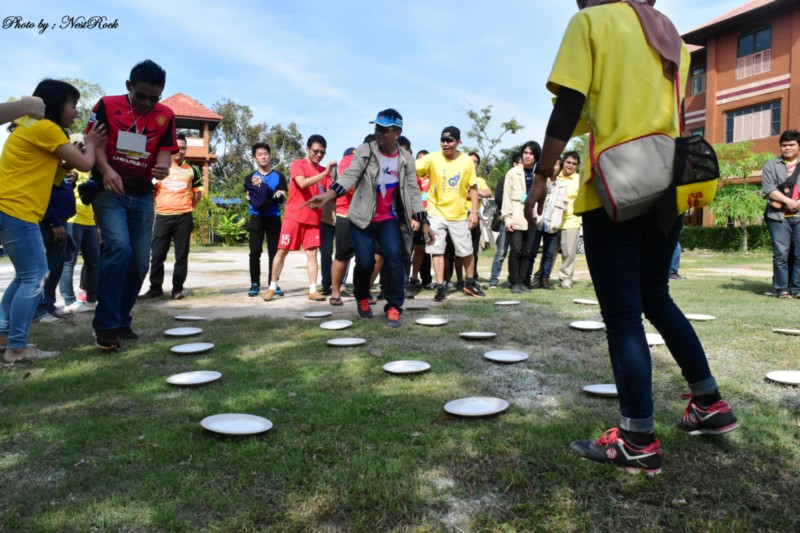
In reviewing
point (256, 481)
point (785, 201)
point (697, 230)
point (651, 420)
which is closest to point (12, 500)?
point (256, 481)

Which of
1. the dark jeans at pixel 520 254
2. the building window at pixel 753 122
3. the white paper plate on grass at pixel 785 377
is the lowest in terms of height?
the white paper plate on grass at pixel 785 377

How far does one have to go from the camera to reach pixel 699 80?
29.3 meters

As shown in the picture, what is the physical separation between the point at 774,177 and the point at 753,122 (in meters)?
23.5

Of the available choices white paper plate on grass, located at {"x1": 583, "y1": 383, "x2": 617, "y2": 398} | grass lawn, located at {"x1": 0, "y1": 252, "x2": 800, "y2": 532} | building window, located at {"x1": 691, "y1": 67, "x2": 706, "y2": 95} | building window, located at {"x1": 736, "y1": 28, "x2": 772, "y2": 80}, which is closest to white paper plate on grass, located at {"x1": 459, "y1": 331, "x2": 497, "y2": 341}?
grass lawn, located at {"x1": 0, "y1": 252, "x2": 800, "y2": 532}

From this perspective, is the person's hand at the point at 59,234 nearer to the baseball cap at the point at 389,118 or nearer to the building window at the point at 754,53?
the baseball cap at the point at 389,118

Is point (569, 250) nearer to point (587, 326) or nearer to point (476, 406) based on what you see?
point (587, 326)

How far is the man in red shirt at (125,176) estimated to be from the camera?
3.91 m

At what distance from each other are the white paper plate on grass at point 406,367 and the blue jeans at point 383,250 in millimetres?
1791

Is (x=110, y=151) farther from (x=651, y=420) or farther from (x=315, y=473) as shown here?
(x=651, y=420)

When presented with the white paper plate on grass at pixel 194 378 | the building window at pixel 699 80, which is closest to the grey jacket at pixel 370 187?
the white paper plate on grass at pixel 194 378

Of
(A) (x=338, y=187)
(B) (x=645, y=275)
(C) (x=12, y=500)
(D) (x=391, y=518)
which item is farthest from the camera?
(A) (x=338, y=187)

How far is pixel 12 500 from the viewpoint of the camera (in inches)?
71.2

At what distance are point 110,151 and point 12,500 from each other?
9.35 ft

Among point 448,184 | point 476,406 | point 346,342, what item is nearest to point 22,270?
point 346,342
